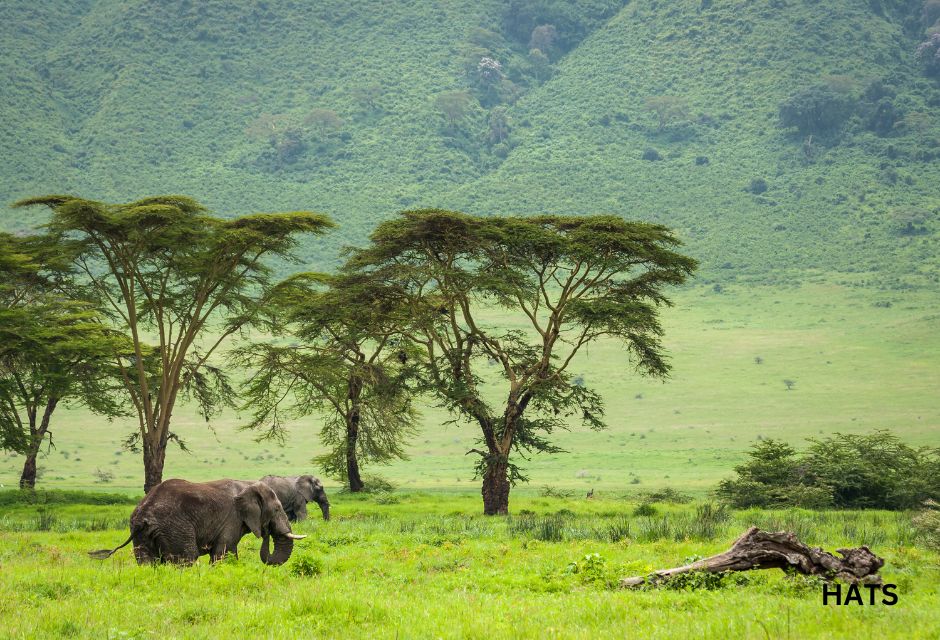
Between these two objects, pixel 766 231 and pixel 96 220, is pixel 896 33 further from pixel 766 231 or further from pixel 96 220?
pixel 96 220

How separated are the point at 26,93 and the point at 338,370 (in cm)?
16346

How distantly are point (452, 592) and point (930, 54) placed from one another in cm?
18951

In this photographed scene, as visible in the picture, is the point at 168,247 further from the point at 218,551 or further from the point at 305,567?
the point at 305,567

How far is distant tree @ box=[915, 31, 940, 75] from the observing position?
172 meters

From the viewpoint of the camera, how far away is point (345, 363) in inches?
1391

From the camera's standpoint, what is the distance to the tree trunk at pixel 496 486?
28859 mm

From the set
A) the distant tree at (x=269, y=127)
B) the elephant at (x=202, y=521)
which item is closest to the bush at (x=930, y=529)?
the elephant at (x=202, y=521)

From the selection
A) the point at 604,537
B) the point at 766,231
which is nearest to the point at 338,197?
the point at 766,231

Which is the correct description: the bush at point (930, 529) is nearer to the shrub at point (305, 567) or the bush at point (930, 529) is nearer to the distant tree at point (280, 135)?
the shrub at point (305, 567)

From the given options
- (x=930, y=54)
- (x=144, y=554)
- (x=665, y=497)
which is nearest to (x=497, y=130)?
(x=930, y=54)

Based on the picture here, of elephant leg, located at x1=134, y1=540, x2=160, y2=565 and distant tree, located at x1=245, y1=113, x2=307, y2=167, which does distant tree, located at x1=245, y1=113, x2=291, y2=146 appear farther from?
elephant leg, located at x1=134, y1=540, x2=160, y2=565

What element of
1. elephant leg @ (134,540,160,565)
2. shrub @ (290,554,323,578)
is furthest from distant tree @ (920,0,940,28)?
elephant leg @ (134,540,160,565)

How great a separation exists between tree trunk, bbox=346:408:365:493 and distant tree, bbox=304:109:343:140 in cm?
14344

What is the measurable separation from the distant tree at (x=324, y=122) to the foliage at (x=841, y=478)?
500ft
